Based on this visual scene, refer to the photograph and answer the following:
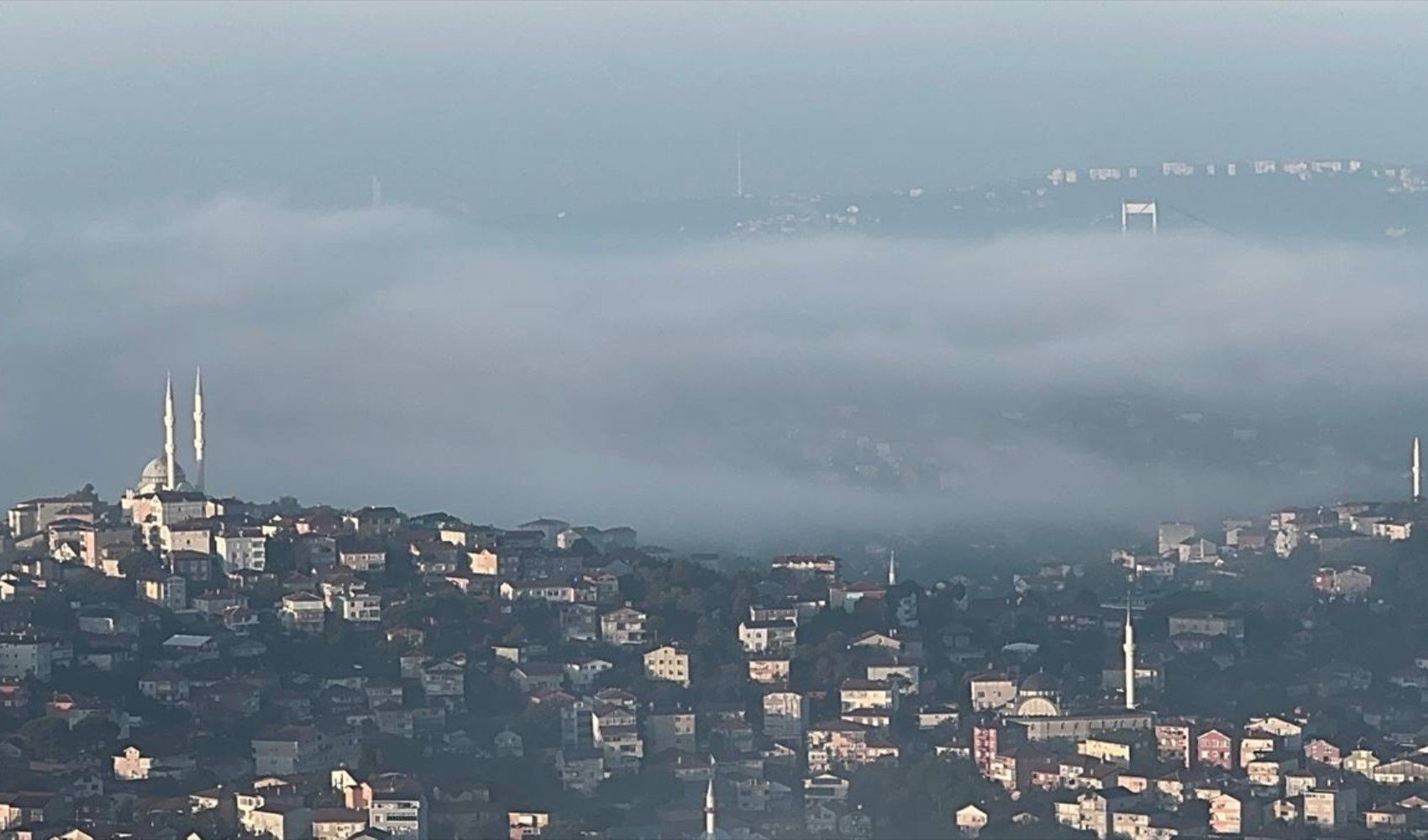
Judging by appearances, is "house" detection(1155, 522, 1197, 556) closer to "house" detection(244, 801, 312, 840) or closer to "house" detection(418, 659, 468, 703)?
"house" detection(418, 659, 468, 703)

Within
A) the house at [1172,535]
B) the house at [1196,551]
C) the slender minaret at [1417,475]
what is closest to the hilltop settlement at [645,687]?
the house at [1196,551]

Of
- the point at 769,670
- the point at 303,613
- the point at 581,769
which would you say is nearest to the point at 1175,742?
the point at 769,670

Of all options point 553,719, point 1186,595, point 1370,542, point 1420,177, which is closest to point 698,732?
point 553,719

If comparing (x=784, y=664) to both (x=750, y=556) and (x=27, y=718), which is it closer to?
(x=27, y=718)

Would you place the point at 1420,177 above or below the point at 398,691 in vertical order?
above

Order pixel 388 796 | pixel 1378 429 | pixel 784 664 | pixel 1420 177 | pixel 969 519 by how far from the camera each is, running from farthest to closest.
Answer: pixel 1420 177, pixel 1378 429, pixel 969 519, pixel 784 664, pixel 388 796

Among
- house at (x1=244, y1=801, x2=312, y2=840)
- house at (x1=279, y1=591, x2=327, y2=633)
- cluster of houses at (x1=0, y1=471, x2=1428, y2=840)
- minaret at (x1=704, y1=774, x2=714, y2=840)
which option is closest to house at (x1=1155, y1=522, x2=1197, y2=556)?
cluster of houses at (x1=0, y1=471, x2=1428, y2=840)

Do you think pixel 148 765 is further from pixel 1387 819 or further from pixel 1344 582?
pixel 1344 582

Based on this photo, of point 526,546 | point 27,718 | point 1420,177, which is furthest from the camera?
point 1420,177
